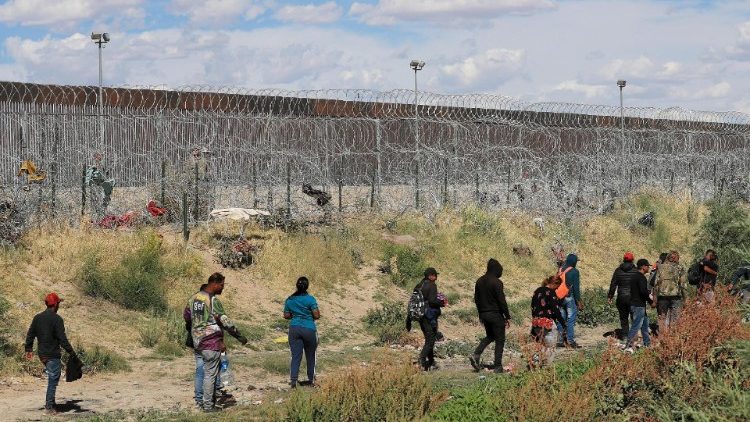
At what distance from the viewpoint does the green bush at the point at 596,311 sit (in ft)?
67.6

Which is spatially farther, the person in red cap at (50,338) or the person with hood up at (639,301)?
the person with hood up at (639,301)

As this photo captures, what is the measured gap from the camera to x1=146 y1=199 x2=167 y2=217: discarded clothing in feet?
68.8

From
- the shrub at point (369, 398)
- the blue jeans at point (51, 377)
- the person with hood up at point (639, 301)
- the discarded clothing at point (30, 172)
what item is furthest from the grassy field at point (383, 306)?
the discarded clothing at point (30, 172)

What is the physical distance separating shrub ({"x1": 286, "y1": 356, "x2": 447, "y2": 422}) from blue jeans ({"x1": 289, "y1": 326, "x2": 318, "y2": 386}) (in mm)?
2027

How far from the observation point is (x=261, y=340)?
Result: 1747 cm

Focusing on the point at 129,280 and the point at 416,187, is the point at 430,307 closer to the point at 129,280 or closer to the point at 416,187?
the point at 129,280

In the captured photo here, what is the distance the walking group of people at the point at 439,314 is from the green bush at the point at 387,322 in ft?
7.47

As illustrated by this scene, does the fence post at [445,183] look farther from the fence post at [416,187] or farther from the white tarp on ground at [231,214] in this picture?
the white tarp on ground at [231,214]

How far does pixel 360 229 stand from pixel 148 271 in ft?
18.7

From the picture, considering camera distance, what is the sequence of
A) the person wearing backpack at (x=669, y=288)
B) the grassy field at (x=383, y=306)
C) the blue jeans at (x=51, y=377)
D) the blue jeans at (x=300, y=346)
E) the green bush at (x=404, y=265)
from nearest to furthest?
the grassy field at (x=383, y=306) < the blue jeans at (x=51, y=377) < the blue jeans at (x=300, y=346) < the person wearing backpack at (x=669, y=288) < the green bush at (x=404, y=265)

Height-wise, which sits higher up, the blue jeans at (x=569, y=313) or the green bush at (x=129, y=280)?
the green bush at (x=129, y=280)

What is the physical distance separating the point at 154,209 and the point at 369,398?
432 inches

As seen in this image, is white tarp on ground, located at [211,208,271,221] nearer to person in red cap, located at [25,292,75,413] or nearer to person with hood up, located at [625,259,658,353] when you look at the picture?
person with hood up, located at [625,259,658,353]

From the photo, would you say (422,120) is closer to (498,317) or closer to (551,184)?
(551,184)
